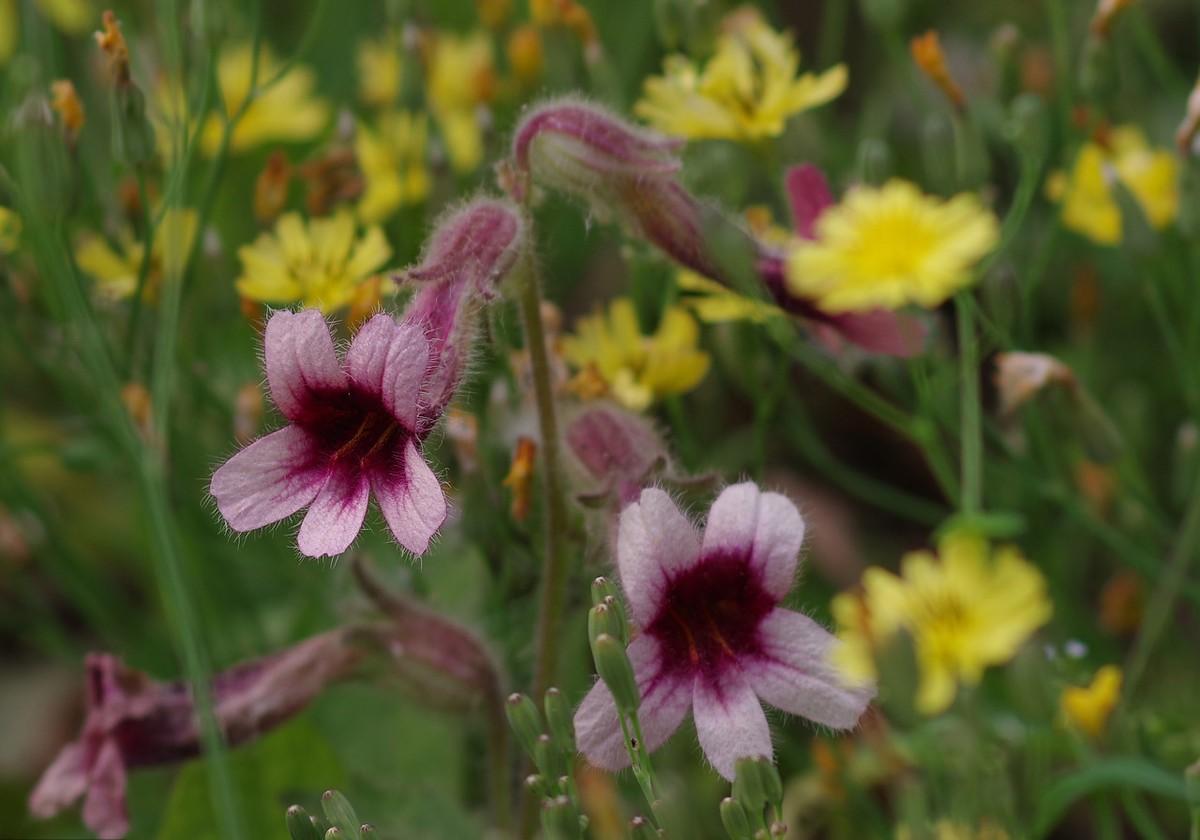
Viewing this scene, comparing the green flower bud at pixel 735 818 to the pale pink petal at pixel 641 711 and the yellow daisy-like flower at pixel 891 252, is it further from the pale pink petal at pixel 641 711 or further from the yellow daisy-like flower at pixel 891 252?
the yellow daisy-like flower at pixel 891 252

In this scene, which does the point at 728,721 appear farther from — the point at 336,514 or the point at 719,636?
the point at 336,514

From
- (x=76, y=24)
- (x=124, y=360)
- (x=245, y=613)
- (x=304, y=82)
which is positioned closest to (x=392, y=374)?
(x=124, y=360)

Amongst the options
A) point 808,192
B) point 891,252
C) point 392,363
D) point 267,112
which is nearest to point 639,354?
point 808,192

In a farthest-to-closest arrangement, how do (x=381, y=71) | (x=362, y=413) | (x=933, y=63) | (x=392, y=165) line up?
(x=381, y=71) < (x=392, y=165) < (x=933, y=63) < (x=362, y=413)

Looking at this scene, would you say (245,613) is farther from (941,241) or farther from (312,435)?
(941,241)

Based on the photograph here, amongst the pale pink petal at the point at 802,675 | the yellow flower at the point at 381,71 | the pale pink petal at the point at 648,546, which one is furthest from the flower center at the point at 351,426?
the yellow flower at the point at 381,71

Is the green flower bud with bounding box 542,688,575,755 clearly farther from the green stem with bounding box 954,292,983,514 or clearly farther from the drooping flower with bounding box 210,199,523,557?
the green stem with bounding box 954,292,983,514
